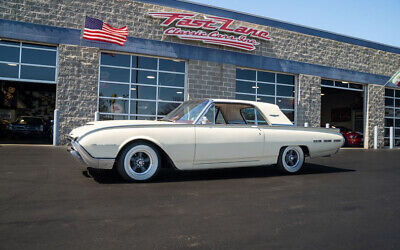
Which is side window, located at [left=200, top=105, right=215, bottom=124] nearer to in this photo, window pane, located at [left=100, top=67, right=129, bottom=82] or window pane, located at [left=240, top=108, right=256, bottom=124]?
window pane, located at [left=240, top=108, right=256, bottom=124]

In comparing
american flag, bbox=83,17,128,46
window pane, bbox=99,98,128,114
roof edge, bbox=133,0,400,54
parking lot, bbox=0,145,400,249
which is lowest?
parking lot, bbox=0,145,400,249

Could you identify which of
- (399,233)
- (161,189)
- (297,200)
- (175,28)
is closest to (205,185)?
(161,189)

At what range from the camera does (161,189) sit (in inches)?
174

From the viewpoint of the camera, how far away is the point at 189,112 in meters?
5.56

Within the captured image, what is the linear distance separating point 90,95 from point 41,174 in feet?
24.9

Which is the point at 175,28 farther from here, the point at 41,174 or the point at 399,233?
the point at 399,233

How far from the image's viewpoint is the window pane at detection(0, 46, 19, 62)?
39.0 ft

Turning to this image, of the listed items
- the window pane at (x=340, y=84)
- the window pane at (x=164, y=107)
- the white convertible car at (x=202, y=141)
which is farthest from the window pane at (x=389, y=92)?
the white convertible car at (x=202, y=141)

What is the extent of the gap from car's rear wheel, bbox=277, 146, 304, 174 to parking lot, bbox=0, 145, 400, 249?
2.08 ft

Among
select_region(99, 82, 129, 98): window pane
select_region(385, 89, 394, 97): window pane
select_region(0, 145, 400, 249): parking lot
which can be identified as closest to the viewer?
select_region(0, 145, 400, 249): parking lot

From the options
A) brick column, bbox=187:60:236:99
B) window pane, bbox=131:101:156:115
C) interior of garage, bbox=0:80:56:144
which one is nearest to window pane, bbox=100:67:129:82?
window pane, bbox=131:101:156:115

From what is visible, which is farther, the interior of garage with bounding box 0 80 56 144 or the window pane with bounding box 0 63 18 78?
the interior of garage with bounding box 0 80 56 144

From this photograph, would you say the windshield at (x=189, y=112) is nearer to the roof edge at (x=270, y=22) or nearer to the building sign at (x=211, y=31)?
the building sign at (x=211, y=31)

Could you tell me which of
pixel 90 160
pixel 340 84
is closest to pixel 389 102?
pixel 340 84
